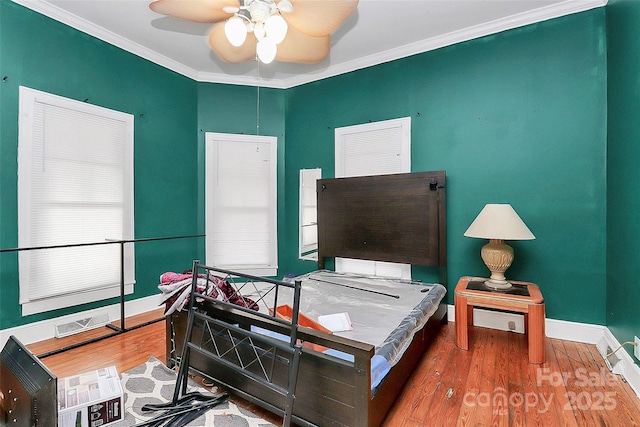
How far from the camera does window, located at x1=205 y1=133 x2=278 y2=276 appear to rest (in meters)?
4.05

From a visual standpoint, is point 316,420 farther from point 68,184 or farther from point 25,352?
point 68,184

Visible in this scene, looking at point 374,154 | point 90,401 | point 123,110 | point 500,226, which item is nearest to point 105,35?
point 123,110

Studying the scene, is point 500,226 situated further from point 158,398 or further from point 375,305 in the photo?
point 158,398

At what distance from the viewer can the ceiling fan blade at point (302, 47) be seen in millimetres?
2285

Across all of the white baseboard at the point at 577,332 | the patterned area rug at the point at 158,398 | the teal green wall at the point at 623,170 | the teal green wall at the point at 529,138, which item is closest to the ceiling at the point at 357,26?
the teal green wall at the point at 529,138

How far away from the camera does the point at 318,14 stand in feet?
6.38

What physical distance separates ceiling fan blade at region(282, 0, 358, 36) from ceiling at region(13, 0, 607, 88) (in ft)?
2.85

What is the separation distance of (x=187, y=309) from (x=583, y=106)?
351cm

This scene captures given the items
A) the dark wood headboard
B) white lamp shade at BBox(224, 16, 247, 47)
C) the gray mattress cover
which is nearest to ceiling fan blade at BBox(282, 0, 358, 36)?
white lamp shade at BBox(224, 16, 247, 47)

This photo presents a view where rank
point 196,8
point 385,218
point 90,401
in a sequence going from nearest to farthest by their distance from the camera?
point 90,401, point 196,8, point 385,218

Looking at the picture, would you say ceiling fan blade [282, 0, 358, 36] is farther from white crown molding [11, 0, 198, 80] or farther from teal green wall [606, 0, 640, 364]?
white crown molding [11, 0, 198, 80]

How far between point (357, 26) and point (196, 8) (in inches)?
65.6

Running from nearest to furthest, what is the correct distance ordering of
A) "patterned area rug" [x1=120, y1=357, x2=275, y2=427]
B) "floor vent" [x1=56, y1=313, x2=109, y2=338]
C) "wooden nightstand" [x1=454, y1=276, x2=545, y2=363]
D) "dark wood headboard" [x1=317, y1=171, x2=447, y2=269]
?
"patterned area rug" [x1=120, y1=357, x2=275, y2=427], "wooden nightstand" [x1=454, y1=276, x2=545, y2=363], "floor vent" [x1=56, y1=313, x2=109, y2=338], "dark wood headboard" [x1=317, y1=171, x2=447, y2=269]

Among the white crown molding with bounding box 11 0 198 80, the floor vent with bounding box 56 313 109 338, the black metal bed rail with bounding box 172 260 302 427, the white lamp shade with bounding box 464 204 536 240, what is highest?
the white crown molding with bounding box 11 0 198 80
